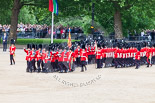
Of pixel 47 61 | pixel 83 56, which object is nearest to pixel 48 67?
pixel 47 61

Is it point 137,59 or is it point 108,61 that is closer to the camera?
point 137,59

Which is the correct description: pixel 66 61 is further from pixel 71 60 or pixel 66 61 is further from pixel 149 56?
pixel 149 56

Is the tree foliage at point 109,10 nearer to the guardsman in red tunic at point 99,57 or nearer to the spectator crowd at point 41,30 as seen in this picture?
the spectator crowd at point 41,30

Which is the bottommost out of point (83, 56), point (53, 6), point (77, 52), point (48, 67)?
point (48, 67)

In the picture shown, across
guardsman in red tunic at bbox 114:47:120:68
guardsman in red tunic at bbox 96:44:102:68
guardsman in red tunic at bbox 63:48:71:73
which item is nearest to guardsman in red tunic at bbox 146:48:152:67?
guardsman in red tunic at bbox 114:47:120:68

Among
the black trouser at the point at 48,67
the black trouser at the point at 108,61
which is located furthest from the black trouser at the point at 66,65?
the black trouser at the point at 108,61

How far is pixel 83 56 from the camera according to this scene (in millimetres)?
31922

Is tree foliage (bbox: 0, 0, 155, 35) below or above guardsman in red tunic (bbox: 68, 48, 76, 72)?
above

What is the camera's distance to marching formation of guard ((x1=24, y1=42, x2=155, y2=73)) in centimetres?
3028

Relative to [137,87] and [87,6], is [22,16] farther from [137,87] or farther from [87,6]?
[137,87]

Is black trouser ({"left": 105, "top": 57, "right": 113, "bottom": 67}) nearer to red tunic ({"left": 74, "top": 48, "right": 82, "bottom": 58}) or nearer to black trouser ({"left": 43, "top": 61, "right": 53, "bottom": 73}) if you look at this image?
red tunic ({"left": 74, "top": 48, "right": 82, "bottom": 58})

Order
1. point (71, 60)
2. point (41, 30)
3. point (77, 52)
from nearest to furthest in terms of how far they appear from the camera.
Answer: point (71, 60) < point (77, 52) < point (41, 30)

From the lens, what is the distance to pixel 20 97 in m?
20.1

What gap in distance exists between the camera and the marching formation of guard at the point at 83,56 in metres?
30.3
